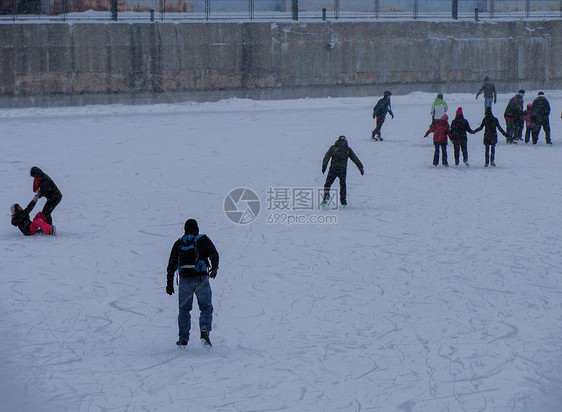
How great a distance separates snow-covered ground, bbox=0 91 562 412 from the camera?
6.56 meters

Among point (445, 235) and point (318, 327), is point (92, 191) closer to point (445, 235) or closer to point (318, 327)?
point (445, 235)

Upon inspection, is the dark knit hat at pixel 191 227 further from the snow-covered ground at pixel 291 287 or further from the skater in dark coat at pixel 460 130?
the skater in dark coat at pixel 460 130

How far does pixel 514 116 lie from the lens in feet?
68.5

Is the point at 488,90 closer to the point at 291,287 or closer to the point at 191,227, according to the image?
the point at 291,287

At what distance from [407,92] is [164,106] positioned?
970 centimetres

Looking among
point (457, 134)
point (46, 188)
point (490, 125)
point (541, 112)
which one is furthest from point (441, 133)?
point (46, 188)

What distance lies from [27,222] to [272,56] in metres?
19.9

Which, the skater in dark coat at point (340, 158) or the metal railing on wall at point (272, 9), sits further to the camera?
the metal railing on wall at point (272, 9)

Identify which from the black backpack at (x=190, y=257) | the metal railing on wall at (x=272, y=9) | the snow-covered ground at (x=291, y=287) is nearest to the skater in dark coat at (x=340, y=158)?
the snow-covered ground at (x=291, y=287)

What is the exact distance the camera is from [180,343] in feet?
24.3

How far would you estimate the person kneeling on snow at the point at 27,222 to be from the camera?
11.8 metres

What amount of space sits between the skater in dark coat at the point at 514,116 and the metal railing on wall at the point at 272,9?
1229 cm

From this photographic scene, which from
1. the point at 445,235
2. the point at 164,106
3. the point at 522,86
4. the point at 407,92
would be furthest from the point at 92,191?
the point at 522,86

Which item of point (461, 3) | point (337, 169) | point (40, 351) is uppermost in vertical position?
point (461, 3)
